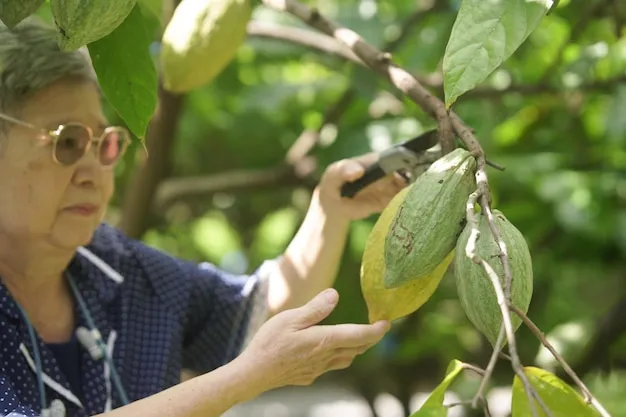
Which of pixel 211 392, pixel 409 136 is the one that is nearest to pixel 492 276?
pixel 211 392

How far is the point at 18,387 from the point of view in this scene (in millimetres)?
1372

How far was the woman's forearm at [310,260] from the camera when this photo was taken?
5.49 feet

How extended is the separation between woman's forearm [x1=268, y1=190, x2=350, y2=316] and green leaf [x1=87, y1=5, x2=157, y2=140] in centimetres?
58

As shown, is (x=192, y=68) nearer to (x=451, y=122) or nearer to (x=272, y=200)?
(x=451, y=122)

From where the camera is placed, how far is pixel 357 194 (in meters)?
1.57

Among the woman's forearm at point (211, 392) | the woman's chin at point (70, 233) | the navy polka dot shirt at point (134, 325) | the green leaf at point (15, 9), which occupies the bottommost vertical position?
the navy polka dot shirt at point (134, 325)

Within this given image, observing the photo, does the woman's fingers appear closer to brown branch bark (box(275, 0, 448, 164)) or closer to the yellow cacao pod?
the yellow cacao pod

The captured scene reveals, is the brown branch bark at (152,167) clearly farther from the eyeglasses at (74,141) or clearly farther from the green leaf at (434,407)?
the green leaf at (434,407)

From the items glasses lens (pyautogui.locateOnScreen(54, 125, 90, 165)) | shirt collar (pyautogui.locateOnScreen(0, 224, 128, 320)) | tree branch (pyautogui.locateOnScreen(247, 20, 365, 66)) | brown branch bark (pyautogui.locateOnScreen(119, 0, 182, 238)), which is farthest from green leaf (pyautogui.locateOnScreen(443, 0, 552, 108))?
brown branch bark (pyautogui.locateOnScreen(119, 0, 182, 238))

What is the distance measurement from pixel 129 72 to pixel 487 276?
49 centimetres

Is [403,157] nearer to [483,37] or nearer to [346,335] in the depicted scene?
[346,335]

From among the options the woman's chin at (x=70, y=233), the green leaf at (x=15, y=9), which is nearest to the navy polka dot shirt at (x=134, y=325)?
the woman's chin at (x=70, y=233)

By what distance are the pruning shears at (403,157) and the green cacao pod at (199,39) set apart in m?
0.27

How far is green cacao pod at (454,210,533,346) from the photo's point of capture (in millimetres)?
888
